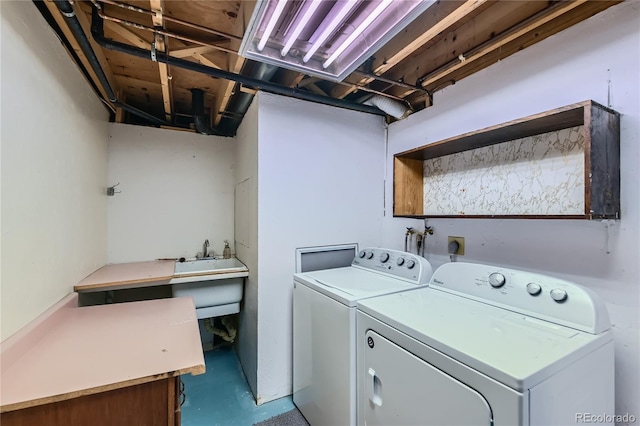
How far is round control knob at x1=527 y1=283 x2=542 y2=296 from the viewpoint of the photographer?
120cm

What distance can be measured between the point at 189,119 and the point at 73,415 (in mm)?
2859

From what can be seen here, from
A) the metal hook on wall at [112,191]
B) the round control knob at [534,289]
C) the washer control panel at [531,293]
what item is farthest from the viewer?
the metal hook on wall at [112,191]

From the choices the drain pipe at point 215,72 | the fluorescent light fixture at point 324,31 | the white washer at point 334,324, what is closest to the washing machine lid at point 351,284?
the white washer at point 334,324

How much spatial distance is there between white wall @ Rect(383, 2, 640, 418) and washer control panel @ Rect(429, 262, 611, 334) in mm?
302

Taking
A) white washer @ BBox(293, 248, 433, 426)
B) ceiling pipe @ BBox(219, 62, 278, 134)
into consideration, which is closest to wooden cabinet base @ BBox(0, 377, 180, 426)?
white washer @ BBox(293, 248, 433, 426)

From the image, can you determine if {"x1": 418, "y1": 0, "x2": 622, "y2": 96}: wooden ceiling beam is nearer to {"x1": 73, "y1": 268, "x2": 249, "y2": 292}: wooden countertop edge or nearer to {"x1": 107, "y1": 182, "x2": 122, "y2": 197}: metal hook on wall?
{"x1": 73, "y1": 268, "x2": 249, "y2": 292}: wooden countertop edge

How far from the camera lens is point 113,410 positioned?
100cm

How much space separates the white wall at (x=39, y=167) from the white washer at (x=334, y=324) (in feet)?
4.43

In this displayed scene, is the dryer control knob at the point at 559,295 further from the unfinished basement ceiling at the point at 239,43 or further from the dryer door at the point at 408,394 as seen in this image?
the unfinished basement ceiling at the point at 239,43

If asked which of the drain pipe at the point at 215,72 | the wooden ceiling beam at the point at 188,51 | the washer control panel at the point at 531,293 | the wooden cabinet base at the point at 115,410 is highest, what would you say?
the wooden ceiling beam at the point at 188,51

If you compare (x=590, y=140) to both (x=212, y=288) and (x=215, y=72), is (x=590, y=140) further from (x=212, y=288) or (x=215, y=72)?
(x=212, y=288)

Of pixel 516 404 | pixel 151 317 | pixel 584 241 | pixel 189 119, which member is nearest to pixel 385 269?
pixel 584 241

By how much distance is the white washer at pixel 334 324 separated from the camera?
144 cm

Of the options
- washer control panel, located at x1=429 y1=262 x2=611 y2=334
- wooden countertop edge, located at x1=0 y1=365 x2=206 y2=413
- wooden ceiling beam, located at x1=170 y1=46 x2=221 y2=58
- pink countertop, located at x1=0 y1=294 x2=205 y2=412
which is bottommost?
wooden countertop edge, located at x1=0 y1=365 x2=206 y2=413
